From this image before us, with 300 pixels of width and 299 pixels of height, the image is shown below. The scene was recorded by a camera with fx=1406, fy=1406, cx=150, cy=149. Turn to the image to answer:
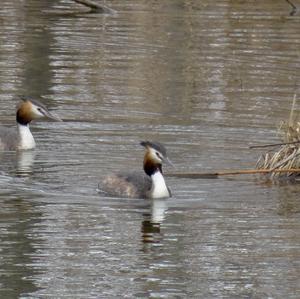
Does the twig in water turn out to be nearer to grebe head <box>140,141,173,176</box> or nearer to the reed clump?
the reed clump

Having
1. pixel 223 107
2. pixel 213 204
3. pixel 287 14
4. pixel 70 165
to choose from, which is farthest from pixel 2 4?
pixel 213 204

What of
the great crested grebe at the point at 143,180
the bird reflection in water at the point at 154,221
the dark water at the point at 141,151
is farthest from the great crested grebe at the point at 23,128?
the bird reflection in water at the point at 154,221

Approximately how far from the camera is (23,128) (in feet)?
51.8

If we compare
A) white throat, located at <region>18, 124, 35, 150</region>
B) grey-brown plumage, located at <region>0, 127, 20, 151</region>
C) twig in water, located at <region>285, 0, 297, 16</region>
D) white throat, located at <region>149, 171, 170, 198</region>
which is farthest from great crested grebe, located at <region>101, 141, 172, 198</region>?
twig in water, located at <region>285, 0, 297, 16</region>

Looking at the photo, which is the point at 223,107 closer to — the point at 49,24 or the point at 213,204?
the point at 213,204

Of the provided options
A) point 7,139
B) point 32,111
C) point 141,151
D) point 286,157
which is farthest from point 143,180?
point 32,111

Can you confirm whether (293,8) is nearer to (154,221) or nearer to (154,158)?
(154,158)

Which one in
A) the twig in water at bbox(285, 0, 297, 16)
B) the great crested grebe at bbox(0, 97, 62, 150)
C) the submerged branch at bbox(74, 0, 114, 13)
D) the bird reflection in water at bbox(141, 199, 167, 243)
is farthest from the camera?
the twig in water at bbox(285, 0, 297, 16)

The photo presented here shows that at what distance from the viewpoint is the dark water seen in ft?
34.1

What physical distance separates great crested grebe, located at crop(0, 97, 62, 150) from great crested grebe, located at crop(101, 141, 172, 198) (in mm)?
2502

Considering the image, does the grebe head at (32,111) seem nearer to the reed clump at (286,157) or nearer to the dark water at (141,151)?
the dark water at (141,151)

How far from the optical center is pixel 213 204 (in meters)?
12.8

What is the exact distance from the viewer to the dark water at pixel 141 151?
1040cm

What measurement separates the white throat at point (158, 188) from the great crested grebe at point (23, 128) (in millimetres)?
2766
